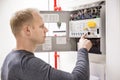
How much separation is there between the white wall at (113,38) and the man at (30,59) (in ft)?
0.73

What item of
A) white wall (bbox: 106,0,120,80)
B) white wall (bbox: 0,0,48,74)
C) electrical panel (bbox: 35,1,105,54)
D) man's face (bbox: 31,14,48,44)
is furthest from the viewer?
white wall (bbox: 0,0,48,74)

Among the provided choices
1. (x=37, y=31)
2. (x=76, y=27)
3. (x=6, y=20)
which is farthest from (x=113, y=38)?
(x=6, y=20)

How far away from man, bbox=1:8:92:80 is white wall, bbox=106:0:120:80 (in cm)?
22

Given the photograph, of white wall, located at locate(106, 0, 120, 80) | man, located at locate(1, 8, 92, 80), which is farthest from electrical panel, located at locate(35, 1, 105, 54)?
man, located at locate(1, 8, 92, 80)

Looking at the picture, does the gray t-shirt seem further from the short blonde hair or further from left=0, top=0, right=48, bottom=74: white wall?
left=0, top=0, right=48, bottom=74: white wall

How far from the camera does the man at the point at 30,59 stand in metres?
1.21

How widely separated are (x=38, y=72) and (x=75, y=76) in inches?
7.9

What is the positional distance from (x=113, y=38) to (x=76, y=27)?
360 mm

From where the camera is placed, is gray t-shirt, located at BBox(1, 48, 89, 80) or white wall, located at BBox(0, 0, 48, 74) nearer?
gray t-shirt, located at BBox(1, 48, 89, 80)

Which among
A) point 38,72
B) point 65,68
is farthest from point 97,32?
point 65,68

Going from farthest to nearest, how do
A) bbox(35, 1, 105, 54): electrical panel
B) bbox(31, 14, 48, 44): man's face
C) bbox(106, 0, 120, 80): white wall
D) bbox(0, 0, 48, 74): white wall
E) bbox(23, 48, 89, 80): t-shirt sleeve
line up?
bbox(0, 0, 48, 74): white wall < bbox(35, 1, 105, 54): electrical panel < bbox(106, 0, 120, 80): white wall < bbox(31, 14, 48, 44): man's face < bbox(23, 48, 89, 80): t-shirt sleeve

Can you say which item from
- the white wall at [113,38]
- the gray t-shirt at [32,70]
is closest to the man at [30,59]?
the gray t-shirt at [32,70]

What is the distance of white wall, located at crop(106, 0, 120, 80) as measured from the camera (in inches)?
58.2

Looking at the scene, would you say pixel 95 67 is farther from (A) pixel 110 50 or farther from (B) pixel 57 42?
(B) pixel 57 42
